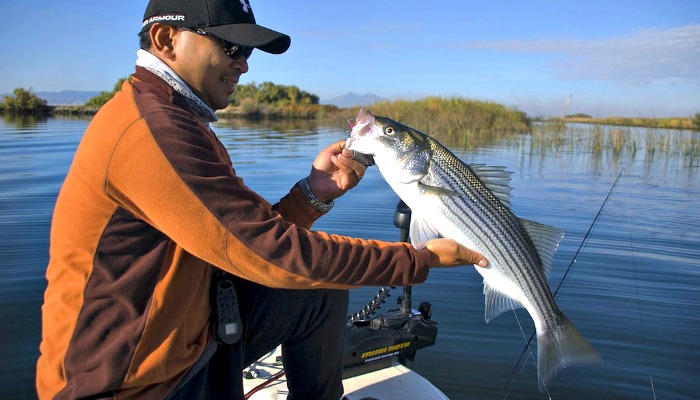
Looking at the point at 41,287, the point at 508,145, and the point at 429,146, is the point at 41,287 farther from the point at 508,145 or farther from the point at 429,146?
the point at 508,145

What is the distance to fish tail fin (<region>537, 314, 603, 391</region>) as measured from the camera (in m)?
3.03

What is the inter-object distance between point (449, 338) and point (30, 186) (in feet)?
33.9

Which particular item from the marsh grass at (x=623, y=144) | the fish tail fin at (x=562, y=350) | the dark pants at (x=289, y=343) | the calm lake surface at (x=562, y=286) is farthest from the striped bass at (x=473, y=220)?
the marsh grass at (x=623, y=144)

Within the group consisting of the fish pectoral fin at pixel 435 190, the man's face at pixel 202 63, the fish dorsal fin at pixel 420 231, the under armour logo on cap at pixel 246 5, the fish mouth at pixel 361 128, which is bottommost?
the fish dorsal fin at pixel 420 231

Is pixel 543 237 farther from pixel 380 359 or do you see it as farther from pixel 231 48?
pixel 231 48

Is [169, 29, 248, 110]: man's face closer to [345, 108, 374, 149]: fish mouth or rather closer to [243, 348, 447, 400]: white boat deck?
[345, 108, 374, 149]: fish mouth

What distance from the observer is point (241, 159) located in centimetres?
1781

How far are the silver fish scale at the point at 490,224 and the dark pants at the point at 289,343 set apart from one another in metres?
0.77

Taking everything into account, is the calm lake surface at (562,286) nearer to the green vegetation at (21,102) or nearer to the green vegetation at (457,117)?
the green vegetation at (457,117)

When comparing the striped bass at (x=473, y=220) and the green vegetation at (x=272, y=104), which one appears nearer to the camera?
the striped bass at (x=473, y=220)

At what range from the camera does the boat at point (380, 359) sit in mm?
3477

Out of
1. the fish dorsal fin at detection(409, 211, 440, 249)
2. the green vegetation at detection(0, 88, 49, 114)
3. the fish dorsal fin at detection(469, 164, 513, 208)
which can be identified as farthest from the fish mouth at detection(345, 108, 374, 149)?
the green vegetation at detection(0, 88, 49, 114)

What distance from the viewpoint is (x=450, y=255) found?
9.36 feet

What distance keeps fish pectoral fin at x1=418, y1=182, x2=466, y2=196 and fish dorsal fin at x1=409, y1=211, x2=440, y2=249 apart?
0.15 meters
